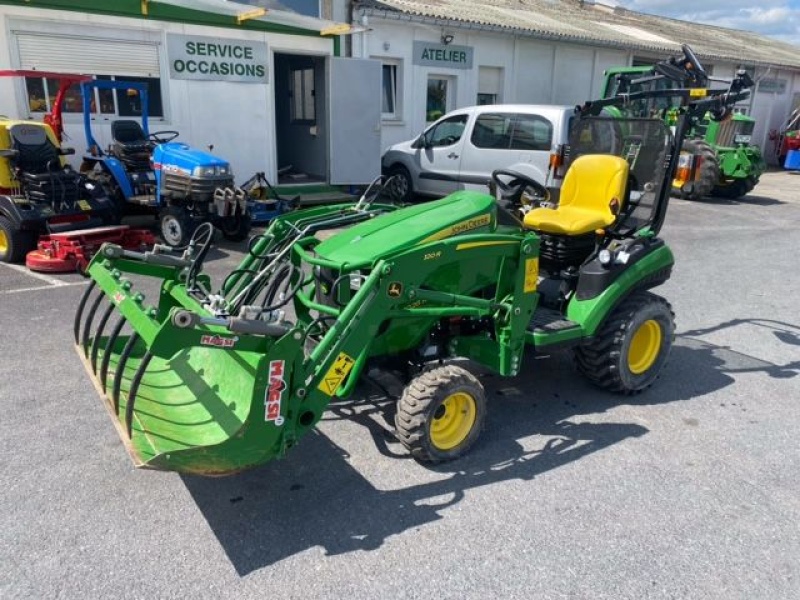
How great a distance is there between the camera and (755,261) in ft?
28.1

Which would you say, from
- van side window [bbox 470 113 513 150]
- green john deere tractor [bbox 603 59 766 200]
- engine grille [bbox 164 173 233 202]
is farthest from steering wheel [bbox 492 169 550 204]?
green john deere tractor [bbox 603 59 766 200]

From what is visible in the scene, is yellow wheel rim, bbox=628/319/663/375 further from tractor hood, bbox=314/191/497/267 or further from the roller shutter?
the roller shutter

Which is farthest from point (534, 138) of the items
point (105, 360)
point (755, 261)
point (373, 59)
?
point (105, 360)

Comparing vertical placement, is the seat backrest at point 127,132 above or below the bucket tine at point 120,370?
above

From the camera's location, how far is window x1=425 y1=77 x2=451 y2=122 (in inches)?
548

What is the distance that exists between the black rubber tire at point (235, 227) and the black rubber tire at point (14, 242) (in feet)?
7.26

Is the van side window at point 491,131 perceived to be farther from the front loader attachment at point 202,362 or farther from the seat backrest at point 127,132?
the front loader attachment at point 202,362

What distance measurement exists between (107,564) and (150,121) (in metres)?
8.52

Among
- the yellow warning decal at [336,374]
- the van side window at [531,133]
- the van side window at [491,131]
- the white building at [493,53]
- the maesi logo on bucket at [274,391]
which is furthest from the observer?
the white building at [493,53]

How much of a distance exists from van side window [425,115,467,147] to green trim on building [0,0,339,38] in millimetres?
2676

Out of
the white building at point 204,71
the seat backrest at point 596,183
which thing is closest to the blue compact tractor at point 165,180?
the white building at point 204,71

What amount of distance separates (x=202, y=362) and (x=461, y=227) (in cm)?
159

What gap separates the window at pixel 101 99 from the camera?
29.3ft

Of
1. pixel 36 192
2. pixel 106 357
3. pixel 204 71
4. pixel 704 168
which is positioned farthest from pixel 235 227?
pixel 704 168
